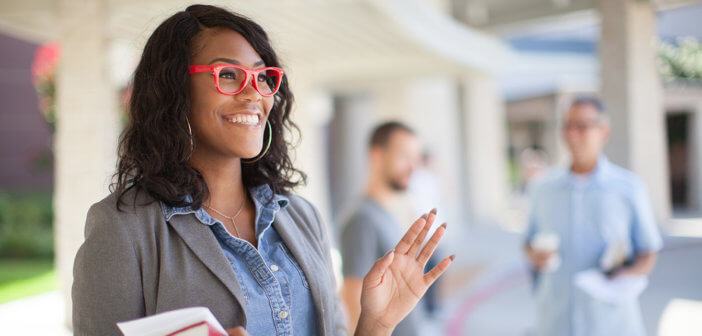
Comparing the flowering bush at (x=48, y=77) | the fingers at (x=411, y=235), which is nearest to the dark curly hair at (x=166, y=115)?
the fingers at (x=411, y=235)

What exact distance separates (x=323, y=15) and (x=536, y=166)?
19.4 feet

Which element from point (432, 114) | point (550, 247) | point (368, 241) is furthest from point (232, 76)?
point (432, 114)

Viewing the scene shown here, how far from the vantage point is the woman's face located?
59.0 inches

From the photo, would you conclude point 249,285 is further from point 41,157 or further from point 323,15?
point 41,157

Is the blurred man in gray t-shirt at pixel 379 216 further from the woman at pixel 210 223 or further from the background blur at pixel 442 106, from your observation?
the woman at pixel 210 223

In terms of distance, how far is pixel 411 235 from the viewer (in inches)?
62.7

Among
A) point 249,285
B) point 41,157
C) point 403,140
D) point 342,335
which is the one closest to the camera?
point 249,285

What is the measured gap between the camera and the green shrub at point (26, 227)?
11.1 metres

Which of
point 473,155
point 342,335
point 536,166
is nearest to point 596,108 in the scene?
point 342,335

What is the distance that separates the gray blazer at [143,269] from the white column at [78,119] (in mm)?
4858

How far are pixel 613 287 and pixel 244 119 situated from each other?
241cm

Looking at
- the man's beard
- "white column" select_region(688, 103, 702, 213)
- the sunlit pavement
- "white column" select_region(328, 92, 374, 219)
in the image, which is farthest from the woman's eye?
"white column" select_region(328, 92, 374, 219)

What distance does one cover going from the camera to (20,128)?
17.8 metres

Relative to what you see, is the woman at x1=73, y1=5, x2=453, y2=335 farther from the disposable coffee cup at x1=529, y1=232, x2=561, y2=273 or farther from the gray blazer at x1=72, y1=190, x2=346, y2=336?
the disposable coffee cup at x1=529, y1=232, x2=561, y2=273
